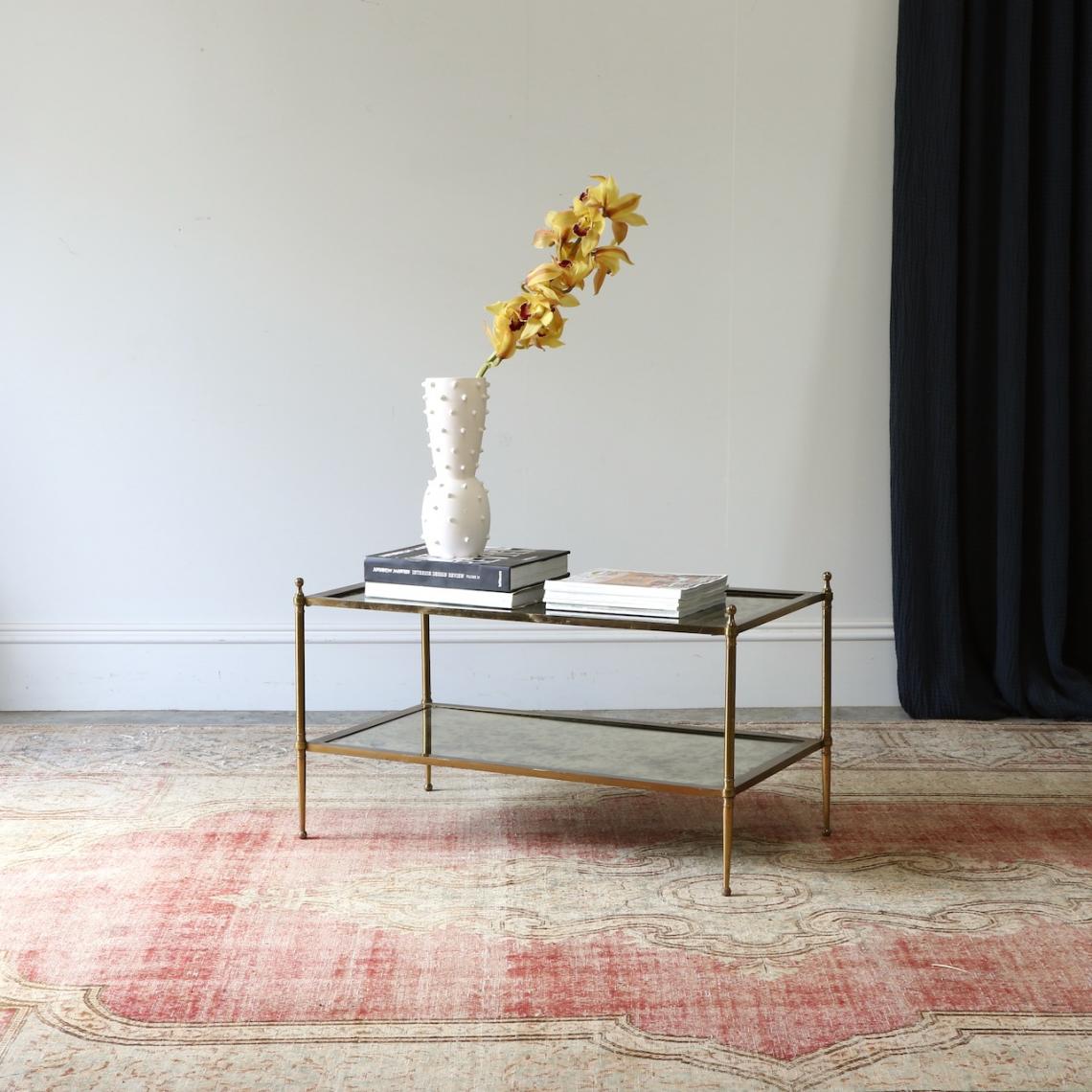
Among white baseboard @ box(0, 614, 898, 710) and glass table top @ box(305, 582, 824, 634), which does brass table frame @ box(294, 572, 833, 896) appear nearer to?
glass table top @ box(305, 582, 824, 634)

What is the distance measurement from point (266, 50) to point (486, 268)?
2.91ft

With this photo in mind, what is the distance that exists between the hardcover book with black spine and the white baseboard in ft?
4.17

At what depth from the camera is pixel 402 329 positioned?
4.05m

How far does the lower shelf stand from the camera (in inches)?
104

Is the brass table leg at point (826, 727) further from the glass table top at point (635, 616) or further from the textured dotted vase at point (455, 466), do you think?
the textured dotted vase at point (455, 466)

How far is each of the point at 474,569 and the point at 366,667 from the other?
1.52 metres

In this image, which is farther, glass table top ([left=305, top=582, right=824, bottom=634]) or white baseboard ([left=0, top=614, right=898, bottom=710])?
white baseboard ([left=0, top=614, right=898, bottom=710])

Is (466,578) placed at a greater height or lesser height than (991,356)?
lesser

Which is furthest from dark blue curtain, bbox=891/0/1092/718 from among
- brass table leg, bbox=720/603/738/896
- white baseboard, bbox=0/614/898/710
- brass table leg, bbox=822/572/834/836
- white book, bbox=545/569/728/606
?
brass table leg, bbox=720/603/738/896

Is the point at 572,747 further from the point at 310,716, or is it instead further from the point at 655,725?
the point at 310,716

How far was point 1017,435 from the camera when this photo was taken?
3.91 metres

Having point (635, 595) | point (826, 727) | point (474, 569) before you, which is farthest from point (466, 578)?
point (826, 727)

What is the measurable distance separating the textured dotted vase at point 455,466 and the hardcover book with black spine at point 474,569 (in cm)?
5

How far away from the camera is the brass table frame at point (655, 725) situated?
250 cm
